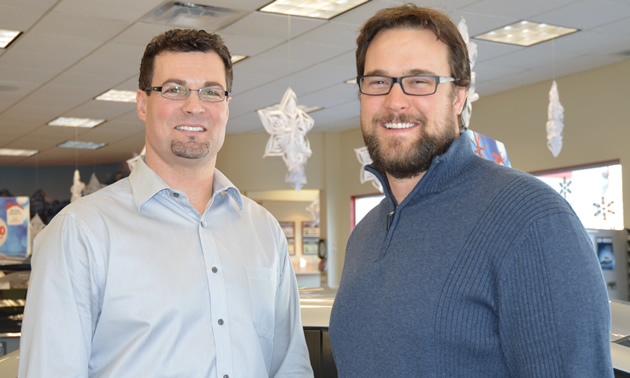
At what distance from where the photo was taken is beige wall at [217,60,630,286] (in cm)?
719

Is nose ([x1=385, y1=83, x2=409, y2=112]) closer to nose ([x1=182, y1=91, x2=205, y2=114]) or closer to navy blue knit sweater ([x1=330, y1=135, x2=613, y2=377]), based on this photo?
navy blue knit sweater ([x1=330, y1=135, x2=613, y2=377])

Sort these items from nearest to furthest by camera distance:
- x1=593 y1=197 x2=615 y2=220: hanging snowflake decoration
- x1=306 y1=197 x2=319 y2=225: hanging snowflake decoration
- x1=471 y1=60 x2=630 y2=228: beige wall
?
1. x1=471 y1=60 x2=630 y2=228: beige wall
2. x1=593 y1=197 x2=615 y2=220: hanging snowflake decoration
3. x1=306 y1=197 x2=319 y2=225: hanging snowflake decoration

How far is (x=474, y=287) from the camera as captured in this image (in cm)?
116

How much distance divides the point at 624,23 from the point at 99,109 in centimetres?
634

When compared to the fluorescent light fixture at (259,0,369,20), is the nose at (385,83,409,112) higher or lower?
lower

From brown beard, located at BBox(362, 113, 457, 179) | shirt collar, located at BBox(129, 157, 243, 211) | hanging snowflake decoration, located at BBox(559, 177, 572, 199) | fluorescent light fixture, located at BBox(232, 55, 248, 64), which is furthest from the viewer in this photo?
hanging snowflake decoration, located at BBox(559, 177, 572, 199)

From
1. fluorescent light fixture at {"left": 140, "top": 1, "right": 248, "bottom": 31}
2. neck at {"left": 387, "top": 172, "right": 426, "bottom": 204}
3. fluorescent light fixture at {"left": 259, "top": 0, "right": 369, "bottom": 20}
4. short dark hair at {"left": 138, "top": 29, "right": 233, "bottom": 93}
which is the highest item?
fluorescent light fixture at {"left": 259, "top": 0, "right": 369, "bottom": 20}

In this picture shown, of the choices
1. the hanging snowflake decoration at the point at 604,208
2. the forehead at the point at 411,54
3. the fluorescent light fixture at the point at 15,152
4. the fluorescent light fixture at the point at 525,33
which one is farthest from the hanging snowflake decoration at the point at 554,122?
the fluorescent light fixture at the point at 15,152

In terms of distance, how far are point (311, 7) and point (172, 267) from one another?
407 cm

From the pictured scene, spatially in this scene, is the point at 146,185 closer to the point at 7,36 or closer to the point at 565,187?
the point at 7,36

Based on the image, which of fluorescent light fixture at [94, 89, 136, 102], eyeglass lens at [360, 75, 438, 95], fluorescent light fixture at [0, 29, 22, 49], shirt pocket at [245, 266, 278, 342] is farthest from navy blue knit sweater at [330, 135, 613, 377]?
fluorescent light fixture at [94, 89, 136, 102]

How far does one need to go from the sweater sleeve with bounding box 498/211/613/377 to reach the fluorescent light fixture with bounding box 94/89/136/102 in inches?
295

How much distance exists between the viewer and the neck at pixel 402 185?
1.38 m

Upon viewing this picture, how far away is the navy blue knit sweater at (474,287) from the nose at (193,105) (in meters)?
0.53
